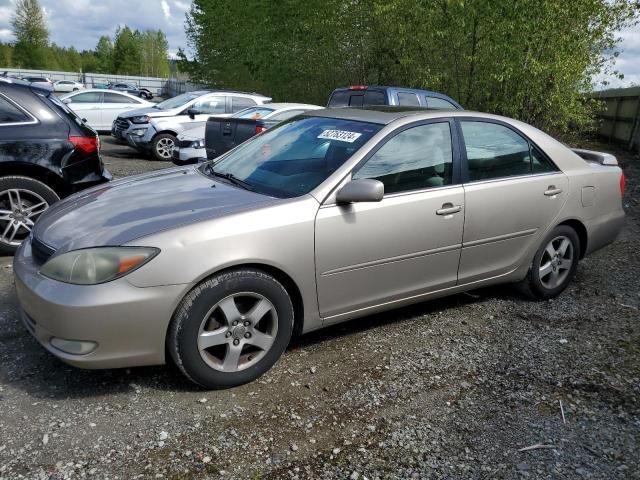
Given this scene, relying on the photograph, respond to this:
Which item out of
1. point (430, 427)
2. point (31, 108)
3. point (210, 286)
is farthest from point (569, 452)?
point (31, 108)

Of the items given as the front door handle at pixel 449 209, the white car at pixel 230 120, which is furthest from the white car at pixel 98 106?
the front door handle at pixel 449 209

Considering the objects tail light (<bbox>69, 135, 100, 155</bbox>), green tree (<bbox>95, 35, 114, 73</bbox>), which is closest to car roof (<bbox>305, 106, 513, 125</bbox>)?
tail light (<bbox>69, 135, 100, 155</bbox>)

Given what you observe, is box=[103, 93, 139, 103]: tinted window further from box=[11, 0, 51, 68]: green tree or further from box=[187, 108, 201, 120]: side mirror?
box=[11, 0, 51, 68]: green tree

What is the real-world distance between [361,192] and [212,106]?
1048cm

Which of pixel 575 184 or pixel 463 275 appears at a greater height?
pixel 575 184

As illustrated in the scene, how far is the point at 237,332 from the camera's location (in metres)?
3.05

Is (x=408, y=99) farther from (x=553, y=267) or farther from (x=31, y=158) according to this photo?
(x=31, y=158)

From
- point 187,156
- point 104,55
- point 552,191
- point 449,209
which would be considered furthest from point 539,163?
point 104,55

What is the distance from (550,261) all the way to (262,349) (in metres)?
2.64

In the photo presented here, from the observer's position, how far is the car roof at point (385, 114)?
151 inches

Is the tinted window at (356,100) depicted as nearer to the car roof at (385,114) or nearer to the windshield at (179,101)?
the car roof at (385,114)

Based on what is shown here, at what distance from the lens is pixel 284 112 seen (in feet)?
32.1

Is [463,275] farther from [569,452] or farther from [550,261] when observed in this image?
[569,452]

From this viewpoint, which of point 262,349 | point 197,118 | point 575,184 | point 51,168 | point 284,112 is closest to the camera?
point 262,349
